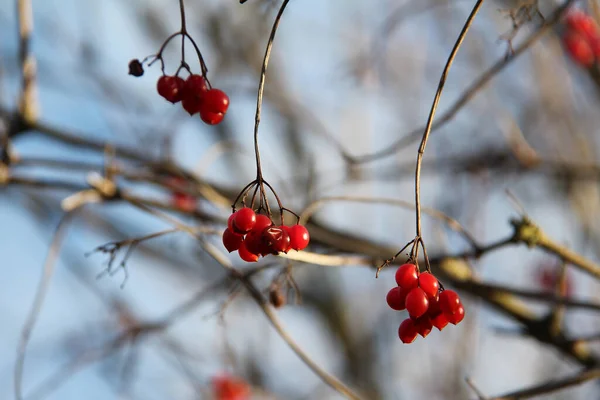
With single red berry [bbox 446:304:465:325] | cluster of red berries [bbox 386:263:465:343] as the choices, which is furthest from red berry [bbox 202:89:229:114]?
single red berry [bbox 446:304:465:325]

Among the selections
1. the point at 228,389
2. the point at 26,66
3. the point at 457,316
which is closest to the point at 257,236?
the point at 457,316

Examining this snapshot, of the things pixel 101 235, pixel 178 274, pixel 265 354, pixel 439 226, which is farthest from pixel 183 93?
pixel 178 274

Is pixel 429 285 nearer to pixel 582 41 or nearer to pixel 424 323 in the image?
pixel 424 323

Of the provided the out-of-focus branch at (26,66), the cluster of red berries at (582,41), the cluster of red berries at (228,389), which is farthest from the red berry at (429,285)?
the cluster of red berries at (228,389)

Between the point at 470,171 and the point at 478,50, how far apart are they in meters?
1.72

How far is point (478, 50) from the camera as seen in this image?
482cm

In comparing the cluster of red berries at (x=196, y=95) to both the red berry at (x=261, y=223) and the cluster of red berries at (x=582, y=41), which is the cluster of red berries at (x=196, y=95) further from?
the cluster of red berries at (x=582, y=41)

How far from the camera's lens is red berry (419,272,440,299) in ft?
3.64

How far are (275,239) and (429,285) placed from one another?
29 cm

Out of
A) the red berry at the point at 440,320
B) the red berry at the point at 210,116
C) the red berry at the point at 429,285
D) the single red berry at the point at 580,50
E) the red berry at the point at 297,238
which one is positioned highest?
the single red berry at the point at 580,50

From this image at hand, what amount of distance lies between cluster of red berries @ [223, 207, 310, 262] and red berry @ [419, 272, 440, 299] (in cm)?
23

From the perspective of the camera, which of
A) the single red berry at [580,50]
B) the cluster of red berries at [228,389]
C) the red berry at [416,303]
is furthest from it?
the cluster of red berries at [228,389]

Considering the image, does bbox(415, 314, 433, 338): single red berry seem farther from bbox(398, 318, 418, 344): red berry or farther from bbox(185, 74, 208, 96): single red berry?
bbox(185, 74, 208, 96): single red berry

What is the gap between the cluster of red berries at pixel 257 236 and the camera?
1.10m
